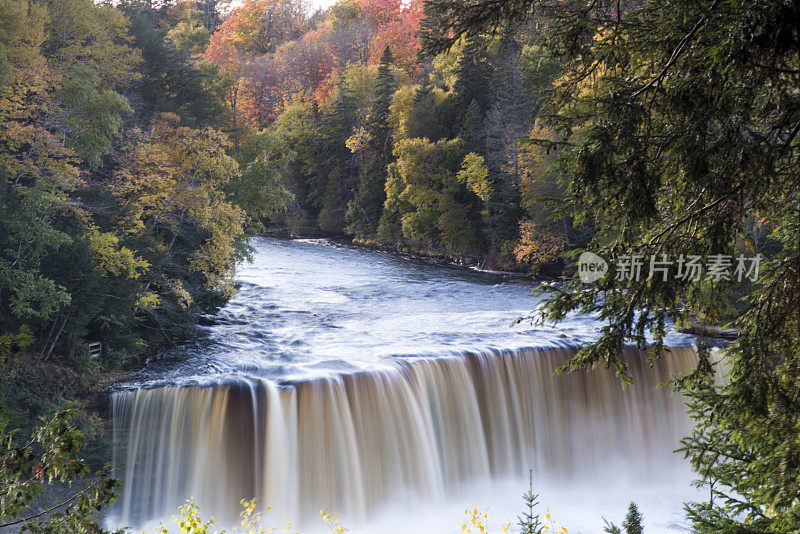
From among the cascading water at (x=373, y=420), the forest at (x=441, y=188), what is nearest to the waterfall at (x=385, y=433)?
the cascading water at (x=373, y=420)

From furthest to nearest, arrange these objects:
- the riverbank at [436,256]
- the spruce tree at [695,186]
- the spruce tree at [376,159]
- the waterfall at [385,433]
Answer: the spruce tree at [376,159]
the riverbank at [436,256]
the waterfall at [385,433]
the spruce tree at [695,186]

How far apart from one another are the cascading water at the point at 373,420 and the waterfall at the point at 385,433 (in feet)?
0.08

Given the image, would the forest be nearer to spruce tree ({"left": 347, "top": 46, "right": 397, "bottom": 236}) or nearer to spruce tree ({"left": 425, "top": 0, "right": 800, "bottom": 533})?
spruce tree ({"left": 425, "top": 0, "right": 800, "bottom": 533})

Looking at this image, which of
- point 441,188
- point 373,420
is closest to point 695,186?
point 373,420

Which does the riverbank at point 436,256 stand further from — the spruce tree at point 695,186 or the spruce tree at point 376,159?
the spruce tree at point 695,186

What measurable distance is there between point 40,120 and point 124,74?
16.9 feet

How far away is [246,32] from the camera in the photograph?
6694cm

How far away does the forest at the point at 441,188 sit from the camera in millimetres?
3994

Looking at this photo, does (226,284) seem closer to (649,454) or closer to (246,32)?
(649,454)

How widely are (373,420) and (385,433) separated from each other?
37 cm

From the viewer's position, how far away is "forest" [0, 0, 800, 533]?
13.1 feet

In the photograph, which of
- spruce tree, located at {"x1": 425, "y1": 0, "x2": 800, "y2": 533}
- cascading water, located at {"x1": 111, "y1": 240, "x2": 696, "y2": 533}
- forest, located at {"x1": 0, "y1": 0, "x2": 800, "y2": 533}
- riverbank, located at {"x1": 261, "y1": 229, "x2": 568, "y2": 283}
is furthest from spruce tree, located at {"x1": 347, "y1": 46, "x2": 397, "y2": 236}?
spruce tree, located at {"x1": 425, "y1": 0, "x2": 800, "y2": 533}

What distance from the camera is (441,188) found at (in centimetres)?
3644

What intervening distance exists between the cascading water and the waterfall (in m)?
0.03
